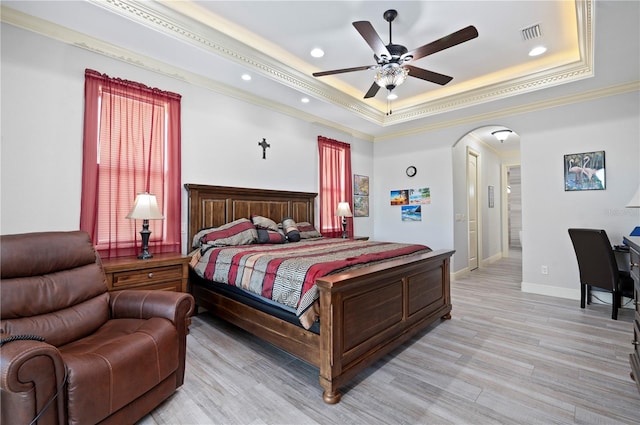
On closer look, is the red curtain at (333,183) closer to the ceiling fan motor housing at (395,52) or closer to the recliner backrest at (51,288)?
the ceiling fan motor housing at (395,52)

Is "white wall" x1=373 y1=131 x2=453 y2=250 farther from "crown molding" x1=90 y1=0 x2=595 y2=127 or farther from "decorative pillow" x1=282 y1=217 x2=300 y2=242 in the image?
"decorative pillow" x1=282 y1=217 x2=300 y2=242

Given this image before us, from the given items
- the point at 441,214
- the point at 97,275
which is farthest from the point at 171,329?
the point at 441,214

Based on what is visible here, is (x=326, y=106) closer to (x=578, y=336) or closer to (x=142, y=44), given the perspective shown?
(x=142, y=44)

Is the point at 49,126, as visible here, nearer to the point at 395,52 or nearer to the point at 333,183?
the point at 395,52

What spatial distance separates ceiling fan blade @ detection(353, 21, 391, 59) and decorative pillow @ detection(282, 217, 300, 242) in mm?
2345

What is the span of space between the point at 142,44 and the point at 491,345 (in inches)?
175

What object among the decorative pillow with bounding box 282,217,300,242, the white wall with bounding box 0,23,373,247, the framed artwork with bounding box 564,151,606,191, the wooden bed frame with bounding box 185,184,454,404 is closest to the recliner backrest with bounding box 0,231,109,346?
the white wall with bounding box 0,23,373,247

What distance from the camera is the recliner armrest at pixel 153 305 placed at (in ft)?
6.21

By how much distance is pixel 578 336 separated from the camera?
9.41 ft

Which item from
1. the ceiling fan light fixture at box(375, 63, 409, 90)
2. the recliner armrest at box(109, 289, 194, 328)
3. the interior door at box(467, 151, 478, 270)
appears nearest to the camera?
the recliner armrest at box(109, 289, 194, 328)

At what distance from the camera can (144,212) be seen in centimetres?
283

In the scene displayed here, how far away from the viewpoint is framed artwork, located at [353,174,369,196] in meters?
5.93

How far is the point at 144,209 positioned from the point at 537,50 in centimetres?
471

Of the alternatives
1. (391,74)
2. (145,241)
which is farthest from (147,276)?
(391,74)
